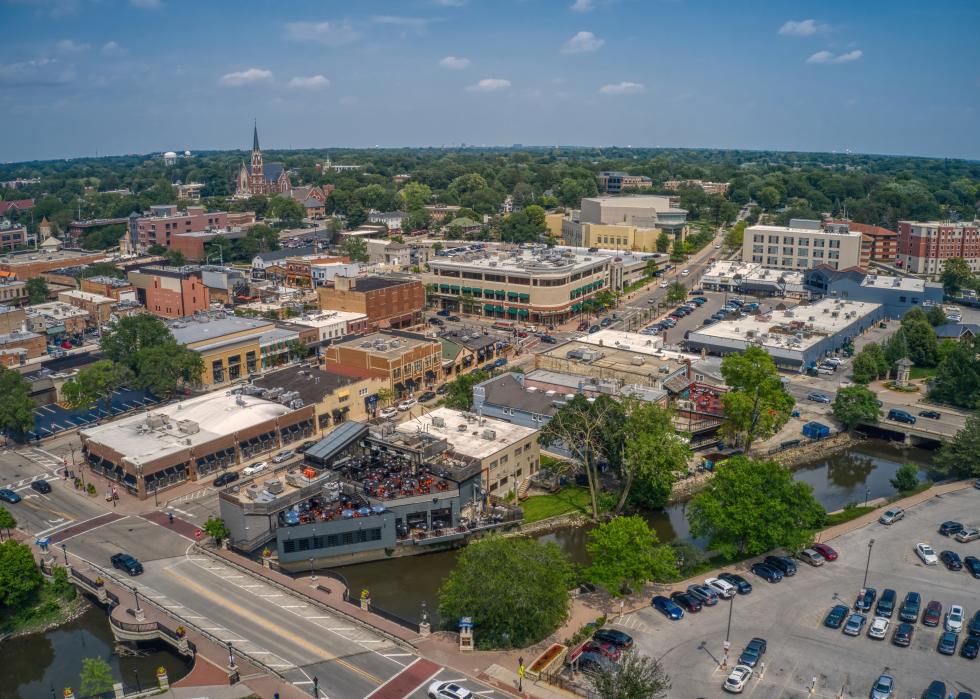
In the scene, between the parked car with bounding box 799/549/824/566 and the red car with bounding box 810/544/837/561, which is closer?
the parked car with bounding box 799/549/824/566

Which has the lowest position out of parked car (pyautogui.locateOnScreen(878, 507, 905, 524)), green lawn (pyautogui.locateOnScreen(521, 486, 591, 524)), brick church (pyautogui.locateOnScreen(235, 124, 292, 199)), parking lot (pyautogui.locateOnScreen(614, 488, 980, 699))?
green lawn (pyautogui.locateOnScreen(521, 486, 591, 524))

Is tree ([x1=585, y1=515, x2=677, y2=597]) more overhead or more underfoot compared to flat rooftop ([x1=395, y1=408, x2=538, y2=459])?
more underfoot

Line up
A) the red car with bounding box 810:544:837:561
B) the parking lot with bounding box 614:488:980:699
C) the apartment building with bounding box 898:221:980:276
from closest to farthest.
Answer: the parking lot with bounding box 614:488:980:699 → the red car with bounding box 810:544:837:561 → the apartment building with bounding box 898:221:980:276

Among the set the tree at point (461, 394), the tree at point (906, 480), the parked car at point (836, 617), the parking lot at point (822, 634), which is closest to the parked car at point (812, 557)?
the parking lot at point (822, 634)

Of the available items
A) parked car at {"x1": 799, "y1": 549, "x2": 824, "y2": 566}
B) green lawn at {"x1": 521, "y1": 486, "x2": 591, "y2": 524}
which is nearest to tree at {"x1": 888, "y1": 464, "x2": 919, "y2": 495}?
parked car at {"x1": 799, "y1": 549, "x2": 824, "y2": 566}

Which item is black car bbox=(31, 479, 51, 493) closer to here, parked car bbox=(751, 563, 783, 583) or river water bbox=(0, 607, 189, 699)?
river water bbox=(0, 607, 189, 699)

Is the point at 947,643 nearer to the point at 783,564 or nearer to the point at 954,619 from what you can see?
the point at 954,619
